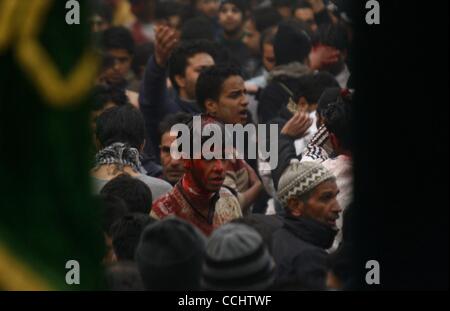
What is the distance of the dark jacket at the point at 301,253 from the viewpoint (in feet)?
14.1

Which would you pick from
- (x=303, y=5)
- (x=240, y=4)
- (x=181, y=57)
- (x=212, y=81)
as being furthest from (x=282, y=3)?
(x=212, y=81)

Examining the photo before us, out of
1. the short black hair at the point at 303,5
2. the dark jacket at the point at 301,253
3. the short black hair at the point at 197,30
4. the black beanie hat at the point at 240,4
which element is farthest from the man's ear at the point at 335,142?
the black beanie hat at the point at 240,4

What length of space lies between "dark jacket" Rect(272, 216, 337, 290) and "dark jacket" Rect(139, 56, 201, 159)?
79.5 inches

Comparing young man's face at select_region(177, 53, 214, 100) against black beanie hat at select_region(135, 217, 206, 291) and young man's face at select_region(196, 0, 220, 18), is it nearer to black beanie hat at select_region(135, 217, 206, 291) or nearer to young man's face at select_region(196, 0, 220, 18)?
black beanie hat at select_region(135, 217, 206, 291)

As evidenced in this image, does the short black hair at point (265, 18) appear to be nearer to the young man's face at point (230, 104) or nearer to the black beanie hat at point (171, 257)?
the young man's face at point (230, 104)

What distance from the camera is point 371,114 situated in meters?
2.90

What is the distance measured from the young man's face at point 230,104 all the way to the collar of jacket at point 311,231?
1489 mm

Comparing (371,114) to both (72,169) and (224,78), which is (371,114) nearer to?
(72,169)

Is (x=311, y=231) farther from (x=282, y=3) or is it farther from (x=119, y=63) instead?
(x=282, y=3)

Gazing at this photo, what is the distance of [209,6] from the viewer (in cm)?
1298

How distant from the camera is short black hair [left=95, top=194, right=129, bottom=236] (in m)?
4.84

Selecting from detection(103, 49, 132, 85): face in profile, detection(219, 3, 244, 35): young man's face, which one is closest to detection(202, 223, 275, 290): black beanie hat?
detection(103, 49, 132, 85): face in profile
